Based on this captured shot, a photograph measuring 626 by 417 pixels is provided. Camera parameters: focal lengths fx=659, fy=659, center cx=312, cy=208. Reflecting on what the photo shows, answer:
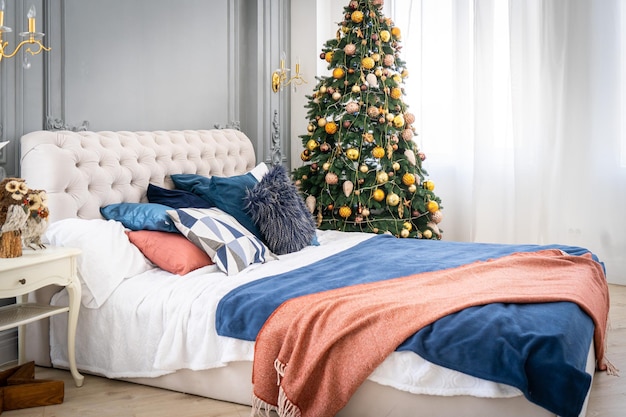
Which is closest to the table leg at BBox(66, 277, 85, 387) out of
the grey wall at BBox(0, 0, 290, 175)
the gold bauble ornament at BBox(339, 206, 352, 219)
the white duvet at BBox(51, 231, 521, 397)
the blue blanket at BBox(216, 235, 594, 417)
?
the white duvet at BBox(51, 231, 521, 397)

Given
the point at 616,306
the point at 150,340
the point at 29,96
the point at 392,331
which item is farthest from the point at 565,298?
the point at 29,96

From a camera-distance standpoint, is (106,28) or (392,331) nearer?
(392,331)

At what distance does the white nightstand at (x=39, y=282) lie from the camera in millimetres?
2492

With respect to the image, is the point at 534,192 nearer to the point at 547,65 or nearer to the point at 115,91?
the point at 547,65

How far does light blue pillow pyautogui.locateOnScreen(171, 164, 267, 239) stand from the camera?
3562mm

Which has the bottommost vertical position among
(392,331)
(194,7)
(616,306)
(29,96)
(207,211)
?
(616,306)

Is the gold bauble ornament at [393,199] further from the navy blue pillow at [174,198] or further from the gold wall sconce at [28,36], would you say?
the gold wall sconce at [28,36]

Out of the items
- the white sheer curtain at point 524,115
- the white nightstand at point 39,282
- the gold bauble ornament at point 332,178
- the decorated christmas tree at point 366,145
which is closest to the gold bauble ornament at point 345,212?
the decorated christmas tree at point 366,145

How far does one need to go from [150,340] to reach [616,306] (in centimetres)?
311

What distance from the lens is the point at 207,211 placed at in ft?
11.1

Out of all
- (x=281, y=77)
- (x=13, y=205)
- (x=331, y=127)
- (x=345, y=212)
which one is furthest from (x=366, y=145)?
(x=13, y=205)

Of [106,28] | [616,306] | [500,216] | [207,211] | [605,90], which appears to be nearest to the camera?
[207,211]

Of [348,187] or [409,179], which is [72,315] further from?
[409,179]

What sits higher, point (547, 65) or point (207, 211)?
point (547, 65)
